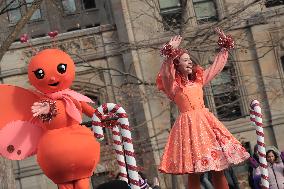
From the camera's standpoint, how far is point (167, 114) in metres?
19.3

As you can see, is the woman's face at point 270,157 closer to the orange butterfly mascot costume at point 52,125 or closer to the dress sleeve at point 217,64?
the dress sleeve at point 217,64

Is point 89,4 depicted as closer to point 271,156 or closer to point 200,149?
point 271,156

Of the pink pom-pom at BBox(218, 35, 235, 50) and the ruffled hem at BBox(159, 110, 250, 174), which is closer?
the ruffled hem at BBox(159, 110, 250, 174)

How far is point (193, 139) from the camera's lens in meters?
5.88

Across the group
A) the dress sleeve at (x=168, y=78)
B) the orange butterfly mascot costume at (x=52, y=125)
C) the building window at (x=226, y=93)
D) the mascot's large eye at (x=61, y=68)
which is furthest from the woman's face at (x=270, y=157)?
the building window at (x=226, y=93)

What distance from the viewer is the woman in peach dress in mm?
5793

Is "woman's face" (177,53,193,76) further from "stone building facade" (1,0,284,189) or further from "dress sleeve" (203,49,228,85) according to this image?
"stone building facade" (1,0,284,189)

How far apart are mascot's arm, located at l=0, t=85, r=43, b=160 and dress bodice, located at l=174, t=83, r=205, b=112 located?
1594 millimetres

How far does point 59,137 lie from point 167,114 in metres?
13.5

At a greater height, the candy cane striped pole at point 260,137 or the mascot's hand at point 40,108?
the mascot's hand at point 40,108

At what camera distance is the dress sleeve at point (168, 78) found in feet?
20.1

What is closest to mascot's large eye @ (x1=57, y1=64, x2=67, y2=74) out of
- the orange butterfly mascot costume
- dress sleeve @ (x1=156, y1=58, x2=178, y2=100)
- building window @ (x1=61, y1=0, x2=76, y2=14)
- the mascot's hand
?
the orange butterfly mascot costume

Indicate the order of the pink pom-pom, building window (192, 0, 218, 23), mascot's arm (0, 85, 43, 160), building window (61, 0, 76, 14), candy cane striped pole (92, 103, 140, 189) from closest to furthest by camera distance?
candy cane striped pole (92, 103, 140, 189) < mascot's arm (0, 85, 43, 160) < the pink pom-pom < building window (192, 0, 218, 23) < building window (61, 0, 76, 14)

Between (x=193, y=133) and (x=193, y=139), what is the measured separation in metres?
0.07
